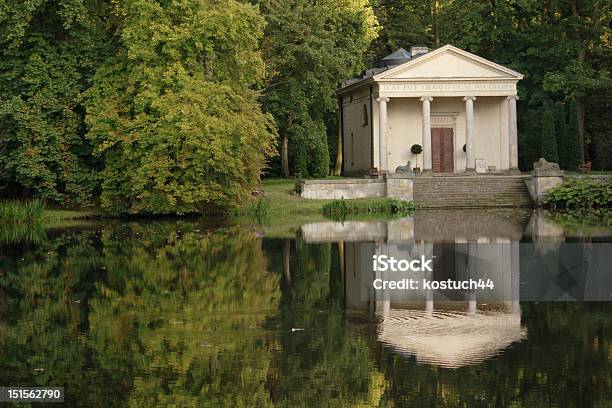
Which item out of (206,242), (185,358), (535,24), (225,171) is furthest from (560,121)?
(185,358)

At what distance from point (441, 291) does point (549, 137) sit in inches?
1452

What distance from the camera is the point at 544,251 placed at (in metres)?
20.3

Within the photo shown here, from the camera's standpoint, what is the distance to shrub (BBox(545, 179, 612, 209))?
3816 centimetres

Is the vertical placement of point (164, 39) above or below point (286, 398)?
above

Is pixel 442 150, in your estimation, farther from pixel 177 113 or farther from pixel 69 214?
pixel 69 214

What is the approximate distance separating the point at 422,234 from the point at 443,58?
21933 mm

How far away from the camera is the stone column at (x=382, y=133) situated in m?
46.8

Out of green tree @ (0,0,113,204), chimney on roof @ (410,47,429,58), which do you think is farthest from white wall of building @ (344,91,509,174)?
green tree @ (0,0,113,204)

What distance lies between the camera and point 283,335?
11.8 meters

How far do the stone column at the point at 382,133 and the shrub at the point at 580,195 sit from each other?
9819 mm

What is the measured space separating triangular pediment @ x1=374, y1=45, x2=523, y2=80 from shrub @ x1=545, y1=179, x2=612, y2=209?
8.78 metres

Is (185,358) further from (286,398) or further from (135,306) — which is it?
(135,306)

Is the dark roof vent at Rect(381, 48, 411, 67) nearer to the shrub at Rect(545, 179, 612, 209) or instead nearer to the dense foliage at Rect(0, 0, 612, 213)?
the dense foliage at Rect(0, 0, 612, 213)

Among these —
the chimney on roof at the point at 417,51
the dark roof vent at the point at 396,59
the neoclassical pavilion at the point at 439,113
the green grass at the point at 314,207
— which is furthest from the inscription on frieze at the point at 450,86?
the green grass at the point at 314,207
